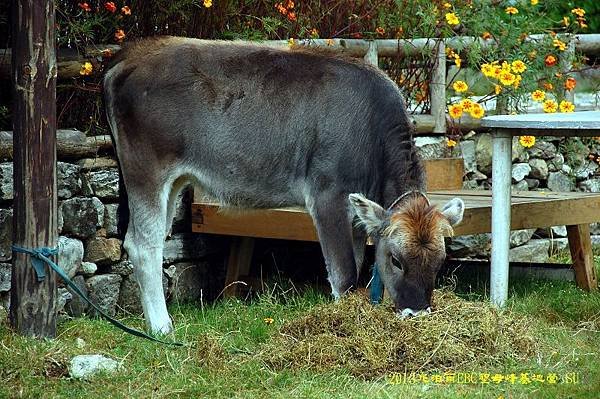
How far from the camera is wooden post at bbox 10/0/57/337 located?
6.07 m

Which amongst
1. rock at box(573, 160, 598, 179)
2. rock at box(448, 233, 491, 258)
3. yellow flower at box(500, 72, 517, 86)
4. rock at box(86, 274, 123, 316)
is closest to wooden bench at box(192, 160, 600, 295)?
rock at box(448, 233, 491, 258)

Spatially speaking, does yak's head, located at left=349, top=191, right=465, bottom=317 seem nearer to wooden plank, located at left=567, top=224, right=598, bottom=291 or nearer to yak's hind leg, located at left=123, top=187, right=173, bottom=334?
yak's hind leg, located at left=123, top=187, right=173, bottom=334

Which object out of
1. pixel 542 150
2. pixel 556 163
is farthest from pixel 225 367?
pixel 556 163

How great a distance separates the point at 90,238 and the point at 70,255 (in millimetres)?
263

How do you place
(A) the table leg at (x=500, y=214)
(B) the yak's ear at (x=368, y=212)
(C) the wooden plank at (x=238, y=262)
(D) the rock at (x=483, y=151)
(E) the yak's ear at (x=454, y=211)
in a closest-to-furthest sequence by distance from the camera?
(B) the yak's ear at (x=368, y=212) < (E) the yak's ear at (x=454, y=211) < (A) the table leg at (x=500, y=214) < (C) the wooden plank at (x=238, y=262) < (D) the rock at (x=483, y=151)

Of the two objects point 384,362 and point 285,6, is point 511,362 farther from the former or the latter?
point 285,6

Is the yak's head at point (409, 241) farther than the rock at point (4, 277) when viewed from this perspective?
No

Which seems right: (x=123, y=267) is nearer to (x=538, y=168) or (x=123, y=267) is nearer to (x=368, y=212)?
(x=368, y=212)

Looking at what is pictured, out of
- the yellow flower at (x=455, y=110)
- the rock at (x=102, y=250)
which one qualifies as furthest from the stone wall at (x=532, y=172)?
the rock at (x=102, y=250)

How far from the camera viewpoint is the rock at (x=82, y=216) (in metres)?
7.15

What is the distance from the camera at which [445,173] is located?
8.59 meters

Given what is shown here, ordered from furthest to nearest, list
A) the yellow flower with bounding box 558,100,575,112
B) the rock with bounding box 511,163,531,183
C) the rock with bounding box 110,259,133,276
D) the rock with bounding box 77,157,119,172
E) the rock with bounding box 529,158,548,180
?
1. the rock with bounding box 529,158,548,180
2. the rock with bounding box 511,163,531,183
3. the yellow flower with bounding box 558,100,575,112
4. the rock with bounding box 110,259,133,276
5. the rock with bounding box 77,157,119,172

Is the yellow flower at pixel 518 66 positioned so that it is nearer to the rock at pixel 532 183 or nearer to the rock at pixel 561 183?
the rock at pixel 532 183

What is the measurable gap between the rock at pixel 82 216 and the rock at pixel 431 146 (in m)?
2.68
